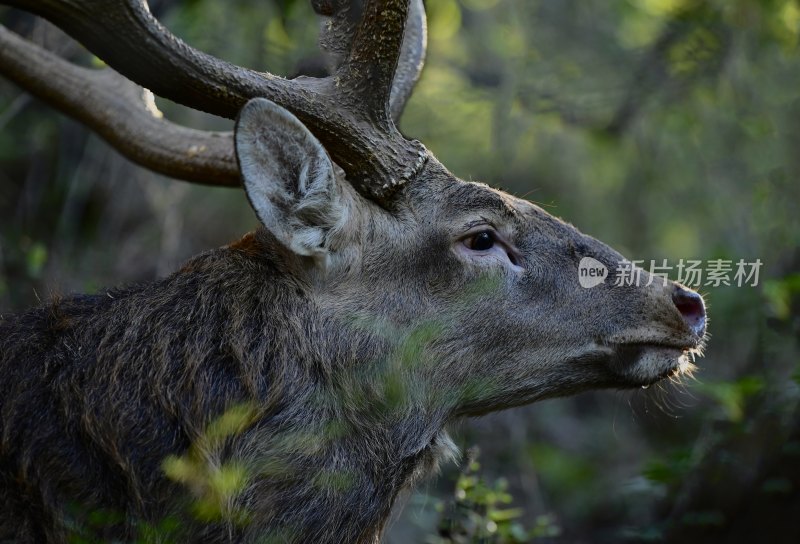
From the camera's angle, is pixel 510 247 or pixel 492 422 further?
pixel 492 422

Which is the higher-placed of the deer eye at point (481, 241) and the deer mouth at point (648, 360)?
the deer eye at point (481, 241)

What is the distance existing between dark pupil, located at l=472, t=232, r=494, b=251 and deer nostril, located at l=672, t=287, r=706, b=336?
87 cm

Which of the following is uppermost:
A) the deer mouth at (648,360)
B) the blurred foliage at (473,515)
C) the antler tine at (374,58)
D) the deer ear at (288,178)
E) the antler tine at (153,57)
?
the antler tine at (374,58)

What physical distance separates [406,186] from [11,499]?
2.14 meters

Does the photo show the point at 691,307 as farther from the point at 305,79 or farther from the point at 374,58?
the point at 305,79

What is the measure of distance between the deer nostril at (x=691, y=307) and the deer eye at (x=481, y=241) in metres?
0.86

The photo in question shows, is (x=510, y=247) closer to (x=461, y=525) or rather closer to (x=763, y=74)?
(x=461, y=525)

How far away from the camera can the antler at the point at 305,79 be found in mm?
4227

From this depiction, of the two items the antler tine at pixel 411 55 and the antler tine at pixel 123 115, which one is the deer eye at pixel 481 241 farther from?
the antler tine at pixel 123 115

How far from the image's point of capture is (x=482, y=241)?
4.74m

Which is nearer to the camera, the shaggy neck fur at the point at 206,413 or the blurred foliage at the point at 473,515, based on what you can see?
the shaggy neck fur at the point at 206,413

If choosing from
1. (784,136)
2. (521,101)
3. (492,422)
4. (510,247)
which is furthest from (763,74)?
(510,247)

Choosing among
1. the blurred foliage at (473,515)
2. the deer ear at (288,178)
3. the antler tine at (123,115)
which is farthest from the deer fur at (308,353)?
the antler tine at (123,115)

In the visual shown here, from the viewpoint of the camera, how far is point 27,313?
4559 millimetres
